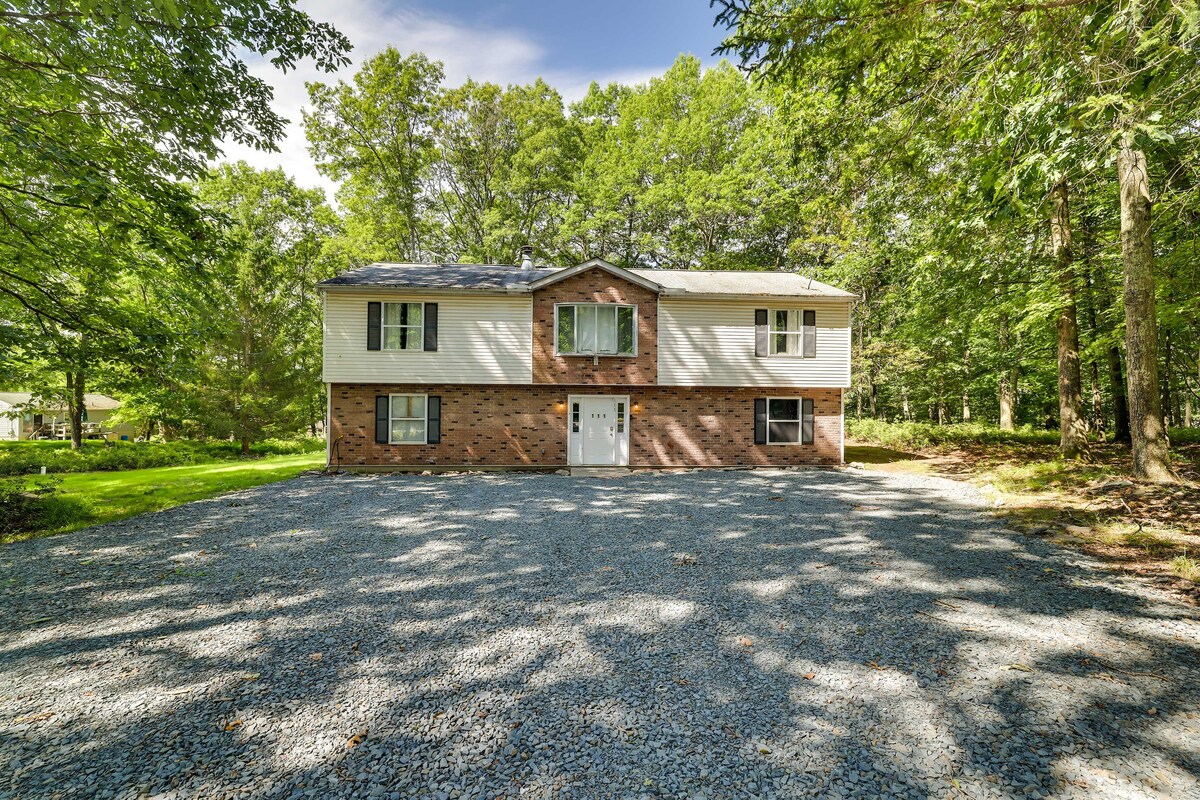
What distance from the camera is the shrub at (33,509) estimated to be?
22.1ft

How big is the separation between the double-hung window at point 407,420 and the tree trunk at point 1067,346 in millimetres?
16073

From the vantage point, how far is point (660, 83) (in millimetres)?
25000

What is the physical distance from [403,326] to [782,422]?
11186 mm

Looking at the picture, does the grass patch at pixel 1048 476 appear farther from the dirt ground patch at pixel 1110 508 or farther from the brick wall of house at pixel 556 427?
the brick wall of house at pixel 556 427

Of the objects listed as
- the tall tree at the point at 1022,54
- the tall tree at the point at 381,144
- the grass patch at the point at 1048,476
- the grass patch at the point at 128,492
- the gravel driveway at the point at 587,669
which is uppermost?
the tall tree at the point at 381,144

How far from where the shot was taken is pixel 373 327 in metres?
13.0

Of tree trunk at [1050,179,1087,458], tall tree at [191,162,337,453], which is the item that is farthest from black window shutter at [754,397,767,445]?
tall tree at [191,162,337,453]

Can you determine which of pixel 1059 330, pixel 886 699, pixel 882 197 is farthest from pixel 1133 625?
pixel 1059 330

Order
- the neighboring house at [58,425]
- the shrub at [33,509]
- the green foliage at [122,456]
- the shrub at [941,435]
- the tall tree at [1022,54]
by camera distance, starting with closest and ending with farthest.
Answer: the tall tree at [1022,54]
the shrub at [33,509]
the green foliage at [122,456]
the shrub at [941,435]
the neighboring house at [58,425]

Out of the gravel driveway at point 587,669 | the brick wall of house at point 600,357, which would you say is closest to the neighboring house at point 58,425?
the brick wall of house at point 600,357

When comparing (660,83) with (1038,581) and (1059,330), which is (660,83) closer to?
(1059,330)

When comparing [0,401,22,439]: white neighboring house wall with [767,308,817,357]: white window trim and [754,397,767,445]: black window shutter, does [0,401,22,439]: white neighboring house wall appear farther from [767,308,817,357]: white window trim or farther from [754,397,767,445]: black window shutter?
[767,308,817,357]: white window trim

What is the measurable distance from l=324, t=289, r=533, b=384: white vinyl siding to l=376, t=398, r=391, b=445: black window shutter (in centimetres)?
57

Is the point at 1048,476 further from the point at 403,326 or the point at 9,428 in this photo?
the point at 9,428
